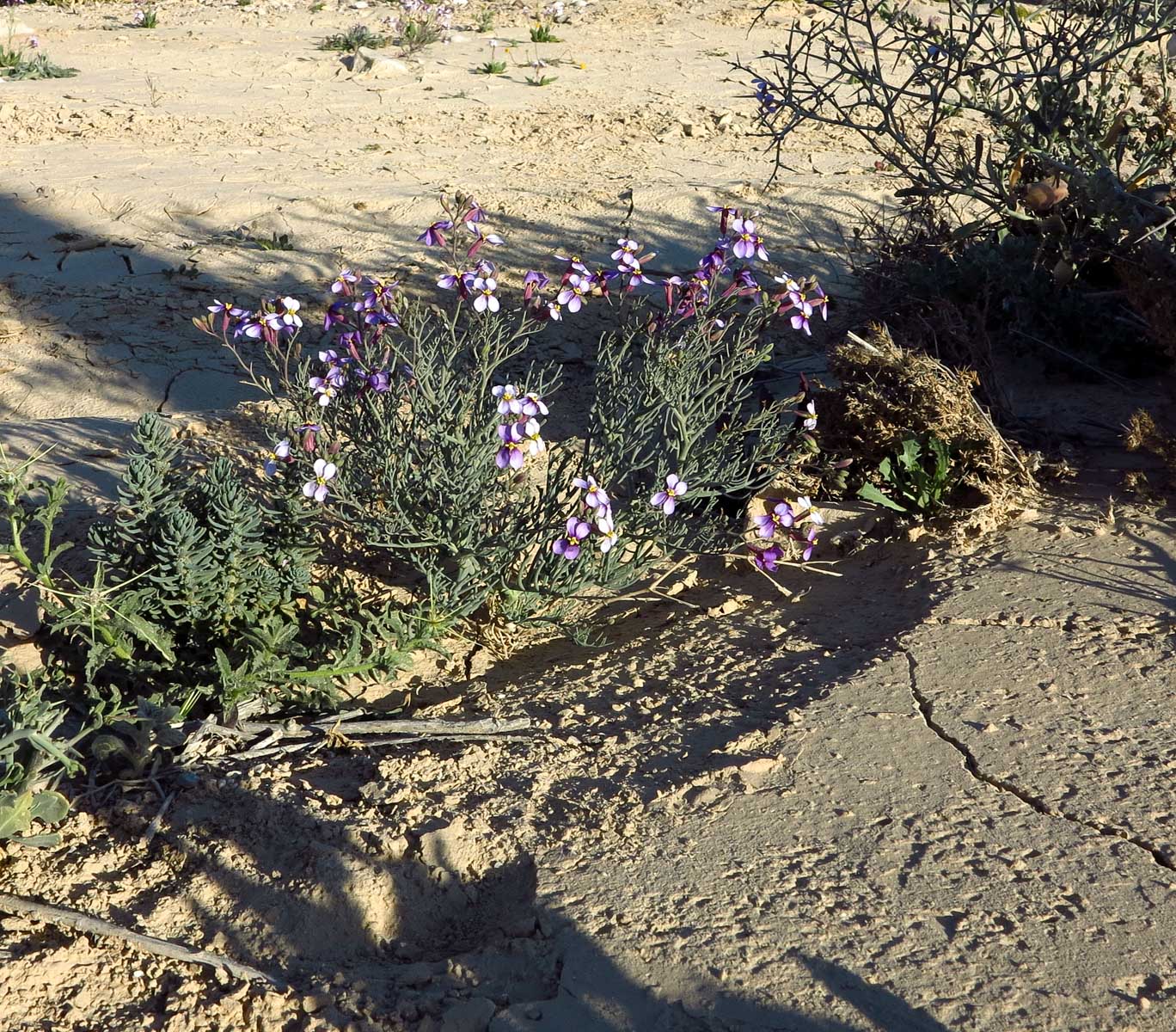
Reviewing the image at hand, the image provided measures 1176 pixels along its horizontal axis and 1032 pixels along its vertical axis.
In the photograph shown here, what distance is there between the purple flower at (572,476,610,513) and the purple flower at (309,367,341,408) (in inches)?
25.4

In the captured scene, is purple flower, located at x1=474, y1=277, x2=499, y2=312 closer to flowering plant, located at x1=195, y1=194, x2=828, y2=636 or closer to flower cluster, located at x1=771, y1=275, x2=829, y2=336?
flowering plant, located at x1=195, y1=194, x2=828, y2=636

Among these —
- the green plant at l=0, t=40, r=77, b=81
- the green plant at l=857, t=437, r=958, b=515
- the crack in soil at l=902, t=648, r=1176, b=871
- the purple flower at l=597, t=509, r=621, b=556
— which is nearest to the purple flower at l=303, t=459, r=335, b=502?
the purple flower at l=597, t=509, r=621, b=556

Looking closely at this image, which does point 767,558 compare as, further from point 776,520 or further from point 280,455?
point 280,455

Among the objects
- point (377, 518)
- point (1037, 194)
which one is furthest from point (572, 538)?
point (1037, 194)

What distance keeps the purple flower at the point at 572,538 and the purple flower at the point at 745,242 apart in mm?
828

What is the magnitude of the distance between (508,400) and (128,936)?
51.9 inches

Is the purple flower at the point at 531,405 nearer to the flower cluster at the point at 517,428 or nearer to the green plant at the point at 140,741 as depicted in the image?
the flower cluster at the point at 517,428

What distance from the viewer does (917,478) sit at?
3.39 m

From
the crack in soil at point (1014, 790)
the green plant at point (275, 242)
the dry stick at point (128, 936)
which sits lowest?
the dry stick at point (128, 936)

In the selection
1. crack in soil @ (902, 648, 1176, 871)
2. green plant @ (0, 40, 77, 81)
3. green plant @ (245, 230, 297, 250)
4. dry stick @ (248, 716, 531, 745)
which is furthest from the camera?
green plant @ (0, 40, 77, 81)

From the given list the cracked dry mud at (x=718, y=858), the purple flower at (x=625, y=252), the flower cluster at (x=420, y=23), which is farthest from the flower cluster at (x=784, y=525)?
the flower cluster at (x=420, y=23)

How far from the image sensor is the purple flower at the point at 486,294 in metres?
2.68

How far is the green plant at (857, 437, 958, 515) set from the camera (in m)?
3.35

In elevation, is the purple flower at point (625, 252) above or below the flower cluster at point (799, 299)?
above
